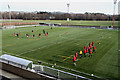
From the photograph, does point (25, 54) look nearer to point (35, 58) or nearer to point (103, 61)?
point (35, 58)

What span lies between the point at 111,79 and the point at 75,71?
377cm

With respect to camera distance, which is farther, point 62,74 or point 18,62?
point 18,62

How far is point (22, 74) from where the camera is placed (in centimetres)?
1265

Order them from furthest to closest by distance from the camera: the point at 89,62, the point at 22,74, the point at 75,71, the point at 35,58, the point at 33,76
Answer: the point at 35,58, the point at 89,62, the point at 75,71, the point at 22,74, the point at 33,76

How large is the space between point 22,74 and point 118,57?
46.6 feet

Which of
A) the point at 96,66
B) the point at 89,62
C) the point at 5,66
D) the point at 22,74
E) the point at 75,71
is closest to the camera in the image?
the point at 22,74

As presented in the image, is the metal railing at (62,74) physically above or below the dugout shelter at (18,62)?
below

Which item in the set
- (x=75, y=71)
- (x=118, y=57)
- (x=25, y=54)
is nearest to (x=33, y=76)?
(x=75, y=71)

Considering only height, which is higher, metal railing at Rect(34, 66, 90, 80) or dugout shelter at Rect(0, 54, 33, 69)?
dugout shelter at Rect(0, 54, 33, 69)

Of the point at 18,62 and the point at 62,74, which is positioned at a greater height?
the point at 18,62

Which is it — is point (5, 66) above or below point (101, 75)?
above

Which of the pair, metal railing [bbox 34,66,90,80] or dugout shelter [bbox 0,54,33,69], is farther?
dugout shelter [bbox 0,54,33,69]

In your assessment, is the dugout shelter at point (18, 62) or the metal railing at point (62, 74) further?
the dugout shelter at point (18, 62)

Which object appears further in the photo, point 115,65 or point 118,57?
point 118,57
